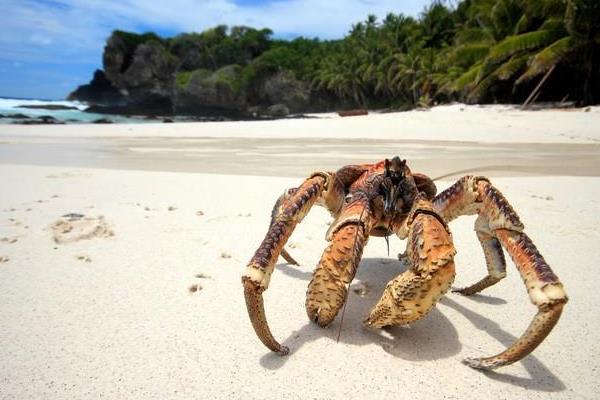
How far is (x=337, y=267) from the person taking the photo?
A: 6.68 feet

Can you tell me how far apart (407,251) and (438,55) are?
49656mm

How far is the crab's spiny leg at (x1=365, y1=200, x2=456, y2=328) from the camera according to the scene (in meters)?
1.86

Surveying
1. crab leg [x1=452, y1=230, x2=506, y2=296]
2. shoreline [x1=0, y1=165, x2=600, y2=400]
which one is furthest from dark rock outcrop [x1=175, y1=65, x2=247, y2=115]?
crab leg [x1=452, y1=230, x2=506, y2=296]

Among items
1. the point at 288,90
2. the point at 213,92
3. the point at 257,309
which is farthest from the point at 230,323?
the point at 213,92

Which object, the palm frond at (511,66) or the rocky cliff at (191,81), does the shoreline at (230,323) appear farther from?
the rocky cliff at (191,81)

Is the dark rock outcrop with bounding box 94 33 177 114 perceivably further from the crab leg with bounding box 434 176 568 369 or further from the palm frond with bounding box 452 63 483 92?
the crab leg with bounding box 434 176 568 369

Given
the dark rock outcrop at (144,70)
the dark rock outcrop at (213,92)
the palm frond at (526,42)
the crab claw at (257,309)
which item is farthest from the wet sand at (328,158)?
the dark rock outcrop at (144,70)

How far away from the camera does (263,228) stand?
4.39 meters

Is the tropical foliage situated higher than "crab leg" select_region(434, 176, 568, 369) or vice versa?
the tropical foliage

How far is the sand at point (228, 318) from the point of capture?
1950 mm

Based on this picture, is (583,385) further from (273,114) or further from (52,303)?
(273,114)

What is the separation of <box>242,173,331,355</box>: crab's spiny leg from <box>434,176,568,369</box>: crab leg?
890mm

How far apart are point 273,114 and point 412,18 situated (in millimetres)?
29637

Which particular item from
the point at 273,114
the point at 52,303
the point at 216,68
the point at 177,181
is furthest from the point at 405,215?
the point at 216,68
